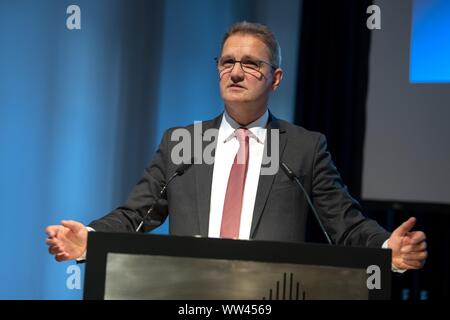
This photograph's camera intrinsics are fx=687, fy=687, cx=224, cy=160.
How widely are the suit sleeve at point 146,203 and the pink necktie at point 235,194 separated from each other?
23cm

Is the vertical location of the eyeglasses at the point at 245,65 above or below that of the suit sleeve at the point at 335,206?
above

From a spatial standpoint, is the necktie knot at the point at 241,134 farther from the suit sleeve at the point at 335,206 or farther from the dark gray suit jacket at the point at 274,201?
the suit sleeve at the point at 335,206

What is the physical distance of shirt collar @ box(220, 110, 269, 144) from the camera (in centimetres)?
240

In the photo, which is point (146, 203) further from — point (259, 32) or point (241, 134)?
point (259, 32)

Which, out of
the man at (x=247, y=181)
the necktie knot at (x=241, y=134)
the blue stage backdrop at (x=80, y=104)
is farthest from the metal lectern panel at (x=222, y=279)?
the blue stage backdrop at (x=80, y=104)

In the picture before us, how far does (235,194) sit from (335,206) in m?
0.33

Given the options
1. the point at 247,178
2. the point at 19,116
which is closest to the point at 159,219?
the point at 247,178

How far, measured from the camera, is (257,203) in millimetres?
2236

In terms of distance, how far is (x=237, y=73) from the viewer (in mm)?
2338

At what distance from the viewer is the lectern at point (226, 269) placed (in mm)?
1518

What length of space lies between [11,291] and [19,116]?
0.81m
